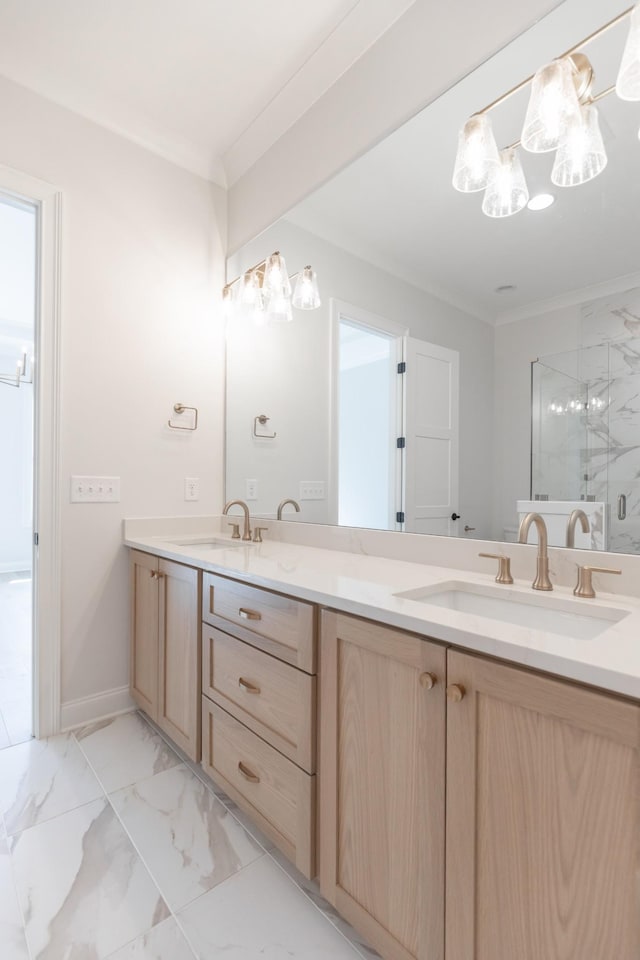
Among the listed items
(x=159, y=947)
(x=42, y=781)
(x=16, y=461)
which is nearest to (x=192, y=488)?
(x=42, y=781)

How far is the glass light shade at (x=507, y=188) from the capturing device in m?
1.26

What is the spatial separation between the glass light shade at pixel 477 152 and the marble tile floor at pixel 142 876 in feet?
6.54

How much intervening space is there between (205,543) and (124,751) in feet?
2.94

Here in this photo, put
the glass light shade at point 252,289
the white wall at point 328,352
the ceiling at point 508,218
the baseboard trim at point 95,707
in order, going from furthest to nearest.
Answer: the glass light shade at point 252,289
the baseboard trim at point 95,707
the white wall at point 328,352
the ceiling at point 508,218

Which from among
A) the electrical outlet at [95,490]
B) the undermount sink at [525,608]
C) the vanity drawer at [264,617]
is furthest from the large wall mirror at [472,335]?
the electrical outlet at [95,490]

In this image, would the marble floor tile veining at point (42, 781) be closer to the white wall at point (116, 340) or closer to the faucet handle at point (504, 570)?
the white wall at point (116, 340)

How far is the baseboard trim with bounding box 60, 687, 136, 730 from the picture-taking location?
→ 1971 mm

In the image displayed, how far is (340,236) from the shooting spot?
72.7 inches

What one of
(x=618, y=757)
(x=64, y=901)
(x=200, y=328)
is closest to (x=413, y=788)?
(x=618, y=757)

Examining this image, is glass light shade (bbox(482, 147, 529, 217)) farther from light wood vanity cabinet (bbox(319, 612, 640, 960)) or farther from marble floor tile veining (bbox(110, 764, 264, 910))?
marble floor tile veining (bbox(110, 764, 264, 910))

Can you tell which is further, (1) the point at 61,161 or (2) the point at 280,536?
(2) the point at 280,536

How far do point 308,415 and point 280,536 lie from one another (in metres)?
0.58

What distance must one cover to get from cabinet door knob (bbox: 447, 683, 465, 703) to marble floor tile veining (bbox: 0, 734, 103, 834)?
1403 millimetres

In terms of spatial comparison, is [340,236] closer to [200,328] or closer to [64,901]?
[200,328]
